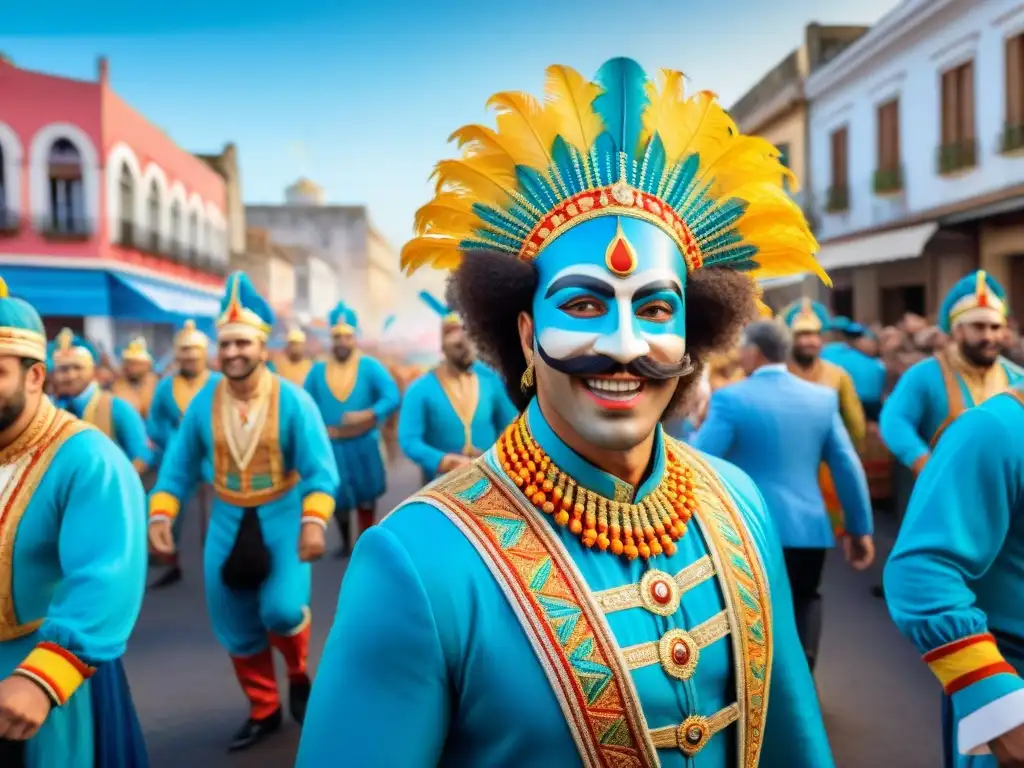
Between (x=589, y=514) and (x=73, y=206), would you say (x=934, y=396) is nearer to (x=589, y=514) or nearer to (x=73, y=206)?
(x=589, y=514)

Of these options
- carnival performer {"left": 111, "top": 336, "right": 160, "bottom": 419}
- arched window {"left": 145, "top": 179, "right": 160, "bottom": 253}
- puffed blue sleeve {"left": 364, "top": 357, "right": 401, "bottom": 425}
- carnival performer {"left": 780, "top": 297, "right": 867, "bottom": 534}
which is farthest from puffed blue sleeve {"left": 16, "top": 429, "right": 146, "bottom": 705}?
arched window {"left": 145, "top": 179, "right": 160, "bottom": 253}

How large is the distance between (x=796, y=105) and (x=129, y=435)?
16402 mm

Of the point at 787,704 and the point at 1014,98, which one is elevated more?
the point at 1014,98

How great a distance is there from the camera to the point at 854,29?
→ 61.7 ft

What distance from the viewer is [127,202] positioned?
2031cm

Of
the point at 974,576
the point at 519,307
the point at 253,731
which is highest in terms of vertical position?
the point at 519,307

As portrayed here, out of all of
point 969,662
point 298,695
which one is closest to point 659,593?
point 969,662

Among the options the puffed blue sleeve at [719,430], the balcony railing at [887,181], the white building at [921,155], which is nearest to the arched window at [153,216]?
the white building at [921,155]

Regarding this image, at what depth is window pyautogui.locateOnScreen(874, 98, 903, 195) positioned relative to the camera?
49.7 ft

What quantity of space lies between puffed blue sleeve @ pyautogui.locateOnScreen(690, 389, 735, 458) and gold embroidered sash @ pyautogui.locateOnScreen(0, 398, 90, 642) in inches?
114

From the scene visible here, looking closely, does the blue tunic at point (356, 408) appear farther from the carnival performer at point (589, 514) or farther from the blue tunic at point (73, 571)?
the carnival performer at point (589, 514)

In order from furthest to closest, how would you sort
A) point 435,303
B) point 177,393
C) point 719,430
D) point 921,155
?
point 921,155 < point 177,393 < point 435,303 < point 719,430

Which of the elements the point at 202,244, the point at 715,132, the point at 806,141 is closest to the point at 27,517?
the point at 715,132

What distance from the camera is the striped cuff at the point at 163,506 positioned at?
416cm
